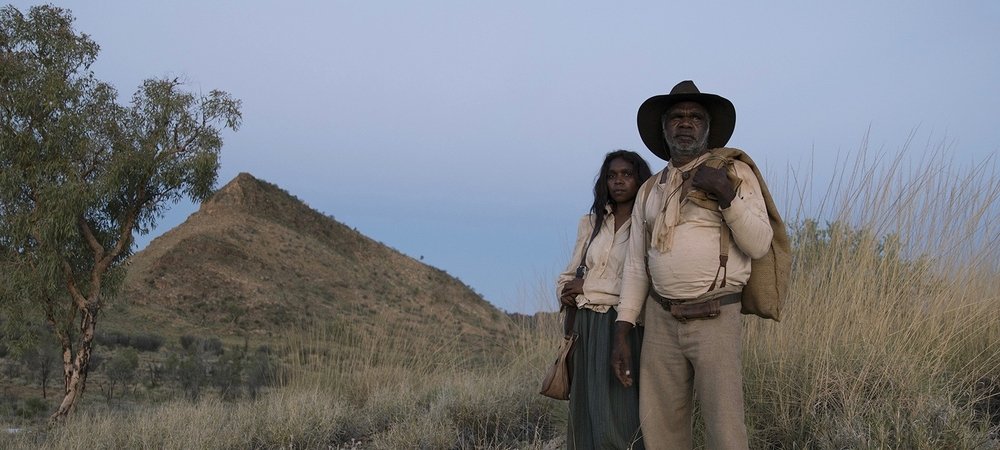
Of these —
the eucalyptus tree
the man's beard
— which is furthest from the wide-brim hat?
the eucalyptus tree

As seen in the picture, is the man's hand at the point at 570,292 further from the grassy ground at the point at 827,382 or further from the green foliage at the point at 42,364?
the green foliage at the point at 42,364

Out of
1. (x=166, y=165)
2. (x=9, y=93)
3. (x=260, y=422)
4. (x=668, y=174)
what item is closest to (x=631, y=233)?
(x=668, y=174)

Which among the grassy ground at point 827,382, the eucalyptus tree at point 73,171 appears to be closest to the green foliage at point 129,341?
the eucalyptus tree at point 73,171

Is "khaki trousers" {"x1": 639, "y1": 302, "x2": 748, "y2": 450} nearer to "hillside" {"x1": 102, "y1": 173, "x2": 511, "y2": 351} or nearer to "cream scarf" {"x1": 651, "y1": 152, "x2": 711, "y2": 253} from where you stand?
"cream scarf" {"x1": 651, "y1": 152, "x2": 711, "y2": 253}

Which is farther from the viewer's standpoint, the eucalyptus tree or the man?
the eucalyptus tree

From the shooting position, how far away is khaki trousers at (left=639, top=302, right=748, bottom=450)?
11.0 feet

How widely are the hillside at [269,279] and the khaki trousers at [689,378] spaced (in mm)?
20252

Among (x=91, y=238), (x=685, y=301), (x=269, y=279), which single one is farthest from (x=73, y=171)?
(x=269, y=279)

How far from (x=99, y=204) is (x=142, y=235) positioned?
78 cm

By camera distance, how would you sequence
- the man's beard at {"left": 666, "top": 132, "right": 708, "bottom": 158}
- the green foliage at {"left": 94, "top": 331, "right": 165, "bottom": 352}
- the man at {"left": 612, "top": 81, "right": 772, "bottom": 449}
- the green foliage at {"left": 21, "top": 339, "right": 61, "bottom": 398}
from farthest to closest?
the green foliage at {"left": 94, "top": 331, "right": 165, "bottom": 352} → the green foliage at {"left": 21, "top": 339, "right": 61, "bottom": 398} → the man's beard at {"left": 666, "top": 132, "right": 708, "bottom": 158} → the man at {"left": 612, "top": 81, "right": 772, "bottom": 449}

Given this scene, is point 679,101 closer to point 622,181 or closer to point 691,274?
point 622,181

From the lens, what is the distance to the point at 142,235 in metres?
11.3

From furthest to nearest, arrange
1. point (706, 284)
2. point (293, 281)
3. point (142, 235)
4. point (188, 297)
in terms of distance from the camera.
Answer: point (293, 281), point (188, 297), point (142, 235), point (706, 284)

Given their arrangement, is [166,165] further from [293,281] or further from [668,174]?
[293,281]
